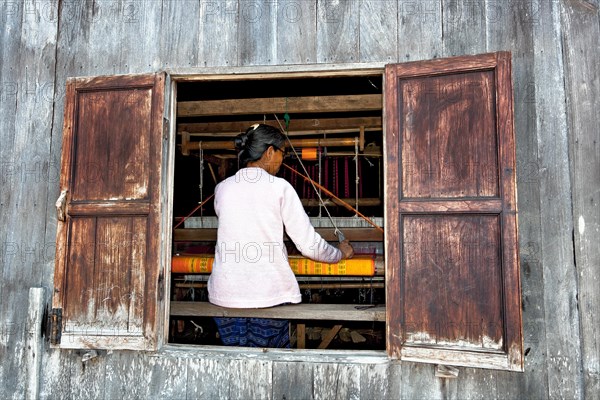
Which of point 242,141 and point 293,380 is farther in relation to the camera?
point 242,141

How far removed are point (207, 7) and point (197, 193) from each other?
10.7 ft

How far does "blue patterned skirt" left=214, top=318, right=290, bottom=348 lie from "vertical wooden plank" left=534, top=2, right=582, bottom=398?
1537 mm

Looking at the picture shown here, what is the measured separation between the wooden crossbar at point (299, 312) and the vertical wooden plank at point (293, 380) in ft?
1.07

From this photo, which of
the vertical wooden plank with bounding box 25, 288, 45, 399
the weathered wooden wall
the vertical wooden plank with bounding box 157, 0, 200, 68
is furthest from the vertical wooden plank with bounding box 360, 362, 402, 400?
the vertical wooden plank with bounding box 157, 0, 200, 68

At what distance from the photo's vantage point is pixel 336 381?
292cm

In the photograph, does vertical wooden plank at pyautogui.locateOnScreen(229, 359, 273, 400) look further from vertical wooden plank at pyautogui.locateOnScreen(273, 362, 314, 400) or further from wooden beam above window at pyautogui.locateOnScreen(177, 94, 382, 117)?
wooden beam above window at pyautogui.locateOnScreen(177, 94, 382, 117)

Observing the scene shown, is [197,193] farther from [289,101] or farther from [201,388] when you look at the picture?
[201,388]

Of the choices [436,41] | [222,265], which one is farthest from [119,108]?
[436,41]

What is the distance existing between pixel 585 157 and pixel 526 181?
1.10 ft

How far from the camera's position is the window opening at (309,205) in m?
3.86

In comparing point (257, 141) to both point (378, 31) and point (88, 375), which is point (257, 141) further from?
point (88, 375)

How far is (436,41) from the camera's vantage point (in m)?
2.97

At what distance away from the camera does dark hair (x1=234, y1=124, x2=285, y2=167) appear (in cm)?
340

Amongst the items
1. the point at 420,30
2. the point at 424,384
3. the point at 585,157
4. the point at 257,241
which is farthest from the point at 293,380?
the point at 420,30
